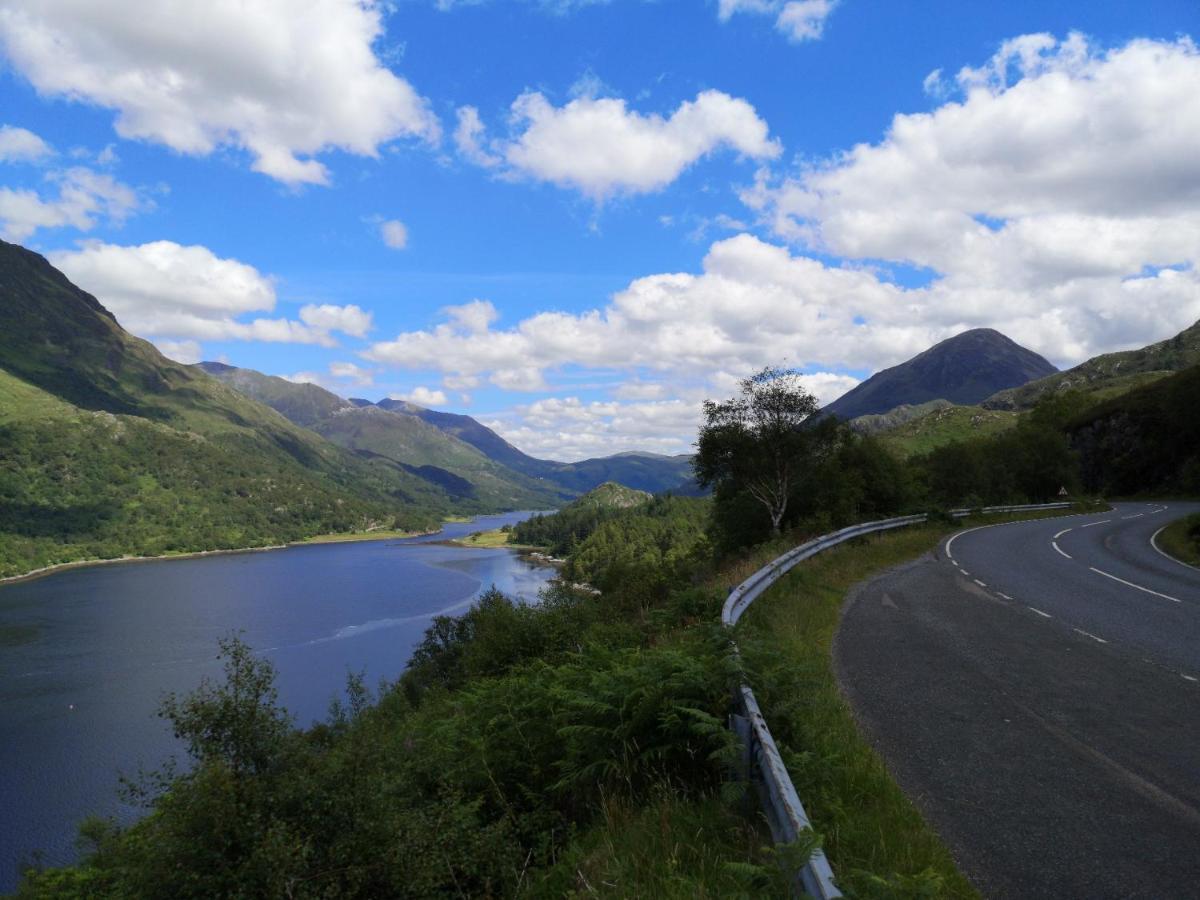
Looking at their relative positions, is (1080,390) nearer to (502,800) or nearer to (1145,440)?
(1145,440)

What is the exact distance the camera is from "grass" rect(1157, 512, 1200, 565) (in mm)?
22230

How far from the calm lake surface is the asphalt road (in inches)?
2007

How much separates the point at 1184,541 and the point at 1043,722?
24.3 m

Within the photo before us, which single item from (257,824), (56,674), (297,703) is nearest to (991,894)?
(257,824)

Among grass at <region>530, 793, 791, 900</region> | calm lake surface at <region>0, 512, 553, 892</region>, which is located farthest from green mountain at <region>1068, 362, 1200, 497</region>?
grass at <region>530, 793, 791, 900</region>

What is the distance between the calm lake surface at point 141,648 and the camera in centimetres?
4916

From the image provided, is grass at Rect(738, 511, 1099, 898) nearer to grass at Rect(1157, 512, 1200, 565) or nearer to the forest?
the forest

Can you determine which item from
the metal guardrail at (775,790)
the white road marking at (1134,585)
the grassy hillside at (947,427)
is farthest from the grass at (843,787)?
the grassy hillside at (947,427)

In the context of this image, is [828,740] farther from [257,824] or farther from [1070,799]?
[257,824]

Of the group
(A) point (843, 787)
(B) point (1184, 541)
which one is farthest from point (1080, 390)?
(A) point (843, 787)

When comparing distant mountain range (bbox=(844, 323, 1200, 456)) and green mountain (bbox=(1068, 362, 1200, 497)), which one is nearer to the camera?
green mountain (bbox=(1068, 362, 1200, 497))

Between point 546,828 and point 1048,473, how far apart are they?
6242 cm

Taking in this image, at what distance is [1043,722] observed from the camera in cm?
722

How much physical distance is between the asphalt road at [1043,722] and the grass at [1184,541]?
800 centimetres
